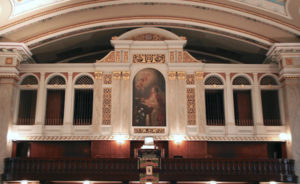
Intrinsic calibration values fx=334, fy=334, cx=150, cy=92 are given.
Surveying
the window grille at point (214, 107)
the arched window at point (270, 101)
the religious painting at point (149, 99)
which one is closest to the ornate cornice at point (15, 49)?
the religious painting at point (149, 99)

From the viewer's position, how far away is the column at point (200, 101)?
56.3ft

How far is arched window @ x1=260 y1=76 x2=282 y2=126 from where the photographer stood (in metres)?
17.9

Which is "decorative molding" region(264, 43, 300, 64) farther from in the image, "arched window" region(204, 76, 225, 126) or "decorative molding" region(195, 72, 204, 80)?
"decorative molding" region(195, 72, 204, 80)

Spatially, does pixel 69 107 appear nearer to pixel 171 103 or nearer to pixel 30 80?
pixel 30 80

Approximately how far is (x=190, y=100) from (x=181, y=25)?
433 cm

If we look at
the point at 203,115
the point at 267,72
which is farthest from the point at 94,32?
the point at 267,72

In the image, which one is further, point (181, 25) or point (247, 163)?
point (181, 25)

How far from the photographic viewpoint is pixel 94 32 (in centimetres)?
1916

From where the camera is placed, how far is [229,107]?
58.1ft

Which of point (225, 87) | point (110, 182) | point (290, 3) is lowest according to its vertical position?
point (110, 182)

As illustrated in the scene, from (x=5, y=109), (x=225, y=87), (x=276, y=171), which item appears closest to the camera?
(x=276, y=171)

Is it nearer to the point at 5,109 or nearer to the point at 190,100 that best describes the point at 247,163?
the point at 190,100

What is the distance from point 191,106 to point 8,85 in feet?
31.1

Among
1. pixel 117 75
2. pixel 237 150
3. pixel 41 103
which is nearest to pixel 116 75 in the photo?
pixel 117 75
